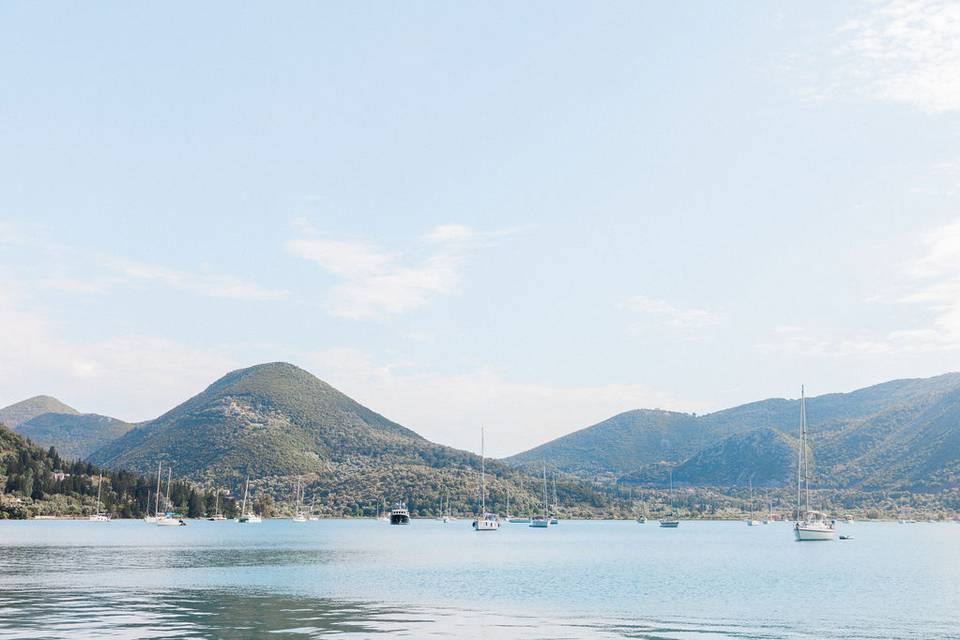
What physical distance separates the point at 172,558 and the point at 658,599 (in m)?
67.4

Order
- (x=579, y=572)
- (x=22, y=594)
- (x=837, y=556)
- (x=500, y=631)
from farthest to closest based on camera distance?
(x=837, y=556)
(x=579, y=572)
(x=22, y=594)
(x=500, y=631)

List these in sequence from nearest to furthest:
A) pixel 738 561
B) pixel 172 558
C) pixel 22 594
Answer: pixel 22 594, pixel 172 558, pixel 738 561

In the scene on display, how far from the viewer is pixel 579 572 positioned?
104m

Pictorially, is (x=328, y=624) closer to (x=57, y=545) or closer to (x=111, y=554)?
(x=111, y=554)

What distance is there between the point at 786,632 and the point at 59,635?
36769mm

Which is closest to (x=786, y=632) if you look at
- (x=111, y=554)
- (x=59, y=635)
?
(x=59, y=635)

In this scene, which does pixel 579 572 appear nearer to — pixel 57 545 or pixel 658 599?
pixel 658 599

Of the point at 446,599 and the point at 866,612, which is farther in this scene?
the point at 446,599

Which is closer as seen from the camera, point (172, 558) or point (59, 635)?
point (59, 635)

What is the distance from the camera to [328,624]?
5256 cm

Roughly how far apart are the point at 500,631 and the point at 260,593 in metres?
27.5

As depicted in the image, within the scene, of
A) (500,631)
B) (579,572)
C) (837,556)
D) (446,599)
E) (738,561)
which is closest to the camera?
(500,631)

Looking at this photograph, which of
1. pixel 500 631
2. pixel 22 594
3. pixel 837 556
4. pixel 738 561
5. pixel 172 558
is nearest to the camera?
pixel 500 631

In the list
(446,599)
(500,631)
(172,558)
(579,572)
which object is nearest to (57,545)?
(172,558)
